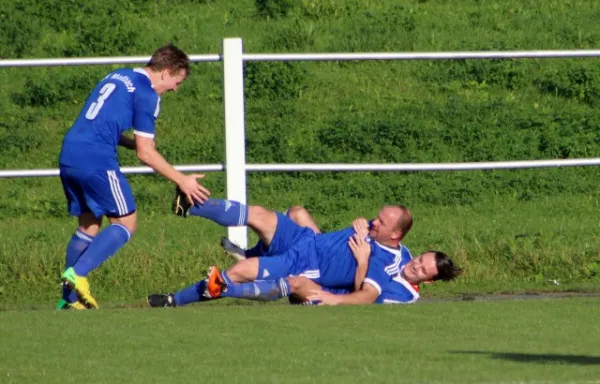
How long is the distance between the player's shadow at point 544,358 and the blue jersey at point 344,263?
246cm

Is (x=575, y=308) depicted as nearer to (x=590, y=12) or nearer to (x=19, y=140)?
(x=19, y=140)

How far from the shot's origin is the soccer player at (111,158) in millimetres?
9758

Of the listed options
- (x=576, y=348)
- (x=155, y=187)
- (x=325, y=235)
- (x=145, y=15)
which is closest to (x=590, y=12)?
(x=145, y=15)

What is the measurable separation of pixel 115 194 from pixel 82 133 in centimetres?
43

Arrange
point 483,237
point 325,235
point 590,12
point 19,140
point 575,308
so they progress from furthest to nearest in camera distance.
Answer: point 590,12
point 19,140
point 483,237
point 325,235
point 575,308

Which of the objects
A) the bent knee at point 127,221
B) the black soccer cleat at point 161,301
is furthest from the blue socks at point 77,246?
the black soccer cleat at point 161,301

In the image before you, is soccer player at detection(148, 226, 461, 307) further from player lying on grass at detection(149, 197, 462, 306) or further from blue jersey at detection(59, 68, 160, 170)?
blue jersey at detection(59, 68, 160, 170)

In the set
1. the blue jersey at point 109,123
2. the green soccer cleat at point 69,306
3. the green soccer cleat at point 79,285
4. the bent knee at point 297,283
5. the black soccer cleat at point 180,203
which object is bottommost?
the green soccer cleat at point 69,306

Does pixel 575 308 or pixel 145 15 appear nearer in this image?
pixel 575 308

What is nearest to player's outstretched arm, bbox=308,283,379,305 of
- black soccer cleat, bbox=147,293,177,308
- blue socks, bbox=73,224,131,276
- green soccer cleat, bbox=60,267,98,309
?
black soccer cleat, bbox=147,293,177,308

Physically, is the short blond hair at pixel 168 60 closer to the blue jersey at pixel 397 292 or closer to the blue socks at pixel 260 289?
the blue socks at pixel 260 289

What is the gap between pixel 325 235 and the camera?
1030 centimetres

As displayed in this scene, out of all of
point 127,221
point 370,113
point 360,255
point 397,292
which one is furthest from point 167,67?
point 370,113

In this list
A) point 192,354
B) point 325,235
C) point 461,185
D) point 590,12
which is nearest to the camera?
point 192,354
